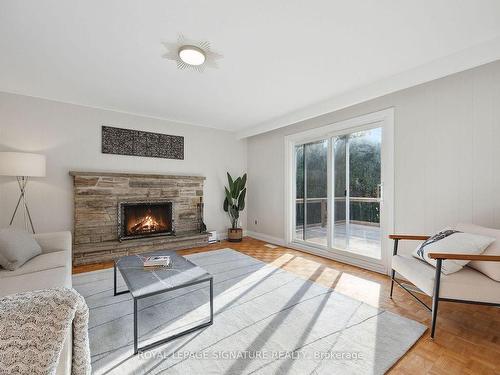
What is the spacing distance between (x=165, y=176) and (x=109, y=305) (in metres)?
2.51

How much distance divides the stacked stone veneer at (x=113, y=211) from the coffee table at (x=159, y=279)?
1.61m

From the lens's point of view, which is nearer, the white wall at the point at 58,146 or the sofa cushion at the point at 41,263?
the sofa cushion at the point at 41,263

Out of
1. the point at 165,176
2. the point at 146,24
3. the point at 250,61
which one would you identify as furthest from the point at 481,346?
the point at 165,176

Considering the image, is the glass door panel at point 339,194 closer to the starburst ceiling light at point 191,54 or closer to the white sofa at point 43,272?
the starburst ceiling light at point 191,54

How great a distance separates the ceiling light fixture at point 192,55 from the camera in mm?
2210

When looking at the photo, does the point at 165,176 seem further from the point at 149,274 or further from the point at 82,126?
the point at 149,274

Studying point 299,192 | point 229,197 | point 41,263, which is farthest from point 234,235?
point 41,263

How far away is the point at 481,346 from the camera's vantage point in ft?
5.71

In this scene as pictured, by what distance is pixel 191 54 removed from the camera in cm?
225

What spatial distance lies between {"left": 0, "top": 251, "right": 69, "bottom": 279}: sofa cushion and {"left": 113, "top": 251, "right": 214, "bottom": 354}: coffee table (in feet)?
1.74

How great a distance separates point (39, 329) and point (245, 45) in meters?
2.36

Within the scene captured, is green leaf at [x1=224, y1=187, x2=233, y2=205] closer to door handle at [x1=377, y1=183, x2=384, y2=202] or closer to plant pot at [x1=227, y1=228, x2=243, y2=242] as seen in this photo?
plant pot at [x1=227, y1=228, x2=243, y2=242]

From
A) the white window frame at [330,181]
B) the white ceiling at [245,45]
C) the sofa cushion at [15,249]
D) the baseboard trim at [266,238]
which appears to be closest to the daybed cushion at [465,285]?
the white window frame at [330,181]

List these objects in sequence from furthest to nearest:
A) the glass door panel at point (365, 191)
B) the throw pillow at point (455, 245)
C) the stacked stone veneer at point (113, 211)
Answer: the stacked stone veneer at point (113, 211) < the glass door panel at point (365, 191) < the throw pillow at point (455, 245)
